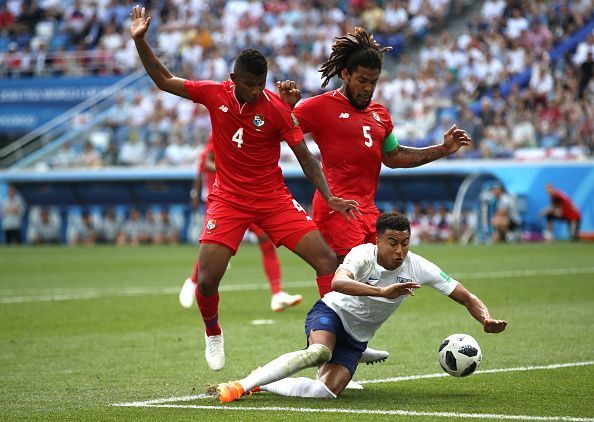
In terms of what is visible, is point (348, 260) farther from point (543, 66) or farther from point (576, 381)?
point (543, 66)

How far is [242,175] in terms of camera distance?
9.32 meters

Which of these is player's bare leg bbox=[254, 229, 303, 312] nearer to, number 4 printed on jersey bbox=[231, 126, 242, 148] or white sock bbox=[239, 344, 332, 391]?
number 4 printed on jersey bbox=[231, 126, 242, 148]

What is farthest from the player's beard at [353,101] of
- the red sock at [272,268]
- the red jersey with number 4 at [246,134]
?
the red sock at [272,268]

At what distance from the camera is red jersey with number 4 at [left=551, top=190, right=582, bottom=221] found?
88.4 feet

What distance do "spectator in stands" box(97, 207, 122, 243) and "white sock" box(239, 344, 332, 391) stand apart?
26.9 meters

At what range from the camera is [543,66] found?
28516mm

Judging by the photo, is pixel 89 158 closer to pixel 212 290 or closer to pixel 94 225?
pixel 94 225

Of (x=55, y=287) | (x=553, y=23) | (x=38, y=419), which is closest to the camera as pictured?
(x=38, y=419)

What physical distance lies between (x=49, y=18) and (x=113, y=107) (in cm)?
645

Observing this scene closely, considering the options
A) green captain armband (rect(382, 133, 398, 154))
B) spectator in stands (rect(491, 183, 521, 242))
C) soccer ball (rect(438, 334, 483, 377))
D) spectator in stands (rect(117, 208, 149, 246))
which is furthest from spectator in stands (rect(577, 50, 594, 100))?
soccer ball (rect(438, 334, 483, 377))

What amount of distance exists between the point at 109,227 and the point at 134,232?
3.33ft

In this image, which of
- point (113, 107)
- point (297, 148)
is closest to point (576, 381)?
point (297, 148)

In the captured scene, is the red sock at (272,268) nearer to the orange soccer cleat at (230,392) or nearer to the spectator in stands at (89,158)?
the orange soccer cleat at (230,392)

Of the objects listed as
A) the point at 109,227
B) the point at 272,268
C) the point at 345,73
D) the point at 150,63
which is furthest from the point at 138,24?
the point at 109,227
